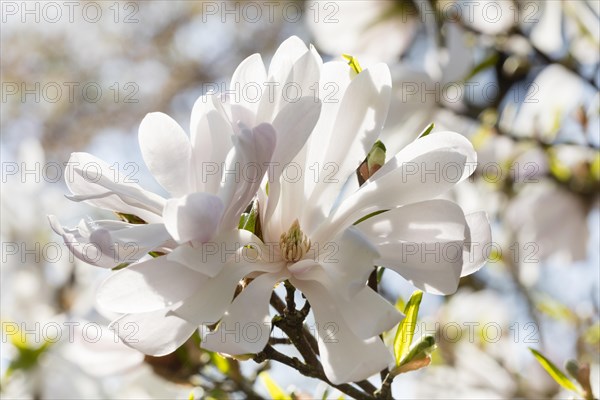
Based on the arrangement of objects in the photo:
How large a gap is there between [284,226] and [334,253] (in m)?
0.07

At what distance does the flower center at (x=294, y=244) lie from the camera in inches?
18.2

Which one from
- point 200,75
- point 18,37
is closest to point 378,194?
point 200,75

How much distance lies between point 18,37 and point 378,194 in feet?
7.63

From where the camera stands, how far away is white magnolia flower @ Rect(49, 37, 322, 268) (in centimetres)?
41

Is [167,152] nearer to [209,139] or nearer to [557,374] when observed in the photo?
[209,139]

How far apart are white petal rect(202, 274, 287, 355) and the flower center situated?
2 cm

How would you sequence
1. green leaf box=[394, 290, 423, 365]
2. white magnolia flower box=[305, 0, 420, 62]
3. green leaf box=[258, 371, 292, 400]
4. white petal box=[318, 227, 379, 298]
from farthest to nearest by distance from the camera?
white magnolia flower box=[305, 0, 420, 62] → green leaf box=[258, 371, 292, 400] → green leaf box=[394, 290, 423, 365] → white petal box=[318, 227, 379, 298]

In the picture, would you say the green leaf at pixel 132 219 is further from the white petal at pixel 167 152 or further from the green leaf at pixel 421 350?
the green leaf at pixel 421 350

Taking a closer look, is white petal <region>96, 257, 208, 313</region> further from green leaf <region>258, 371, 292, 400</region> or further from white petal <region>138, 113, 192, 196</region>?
green leaf <region>258, 371, 292, 400</region>

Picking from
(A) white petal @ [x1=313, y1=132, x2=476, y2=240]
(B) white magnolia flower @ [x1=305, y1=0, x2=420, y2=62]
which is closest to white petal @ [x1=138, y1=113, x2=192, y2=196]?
(A) white petal @ [x1=313, y1=132, x2=476, y2=240]

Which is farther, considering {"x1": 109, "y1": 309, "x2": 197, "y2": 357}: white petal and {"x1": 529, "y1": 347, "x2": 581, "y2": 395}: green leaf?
{"x1": 529, "y1": 347, "x2": 581, "y2": 395}: green leaf

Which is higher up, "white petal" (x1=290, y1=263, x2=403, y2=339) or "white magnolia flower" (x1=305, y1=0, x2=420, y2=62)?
"white petal" (x1=290, y1=263, x2=403, y2=339)

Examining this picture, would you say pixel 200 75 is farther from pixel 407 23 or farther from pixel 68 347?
pixel 68 347

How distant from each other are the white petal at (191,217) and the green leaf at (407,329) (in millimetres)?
180
